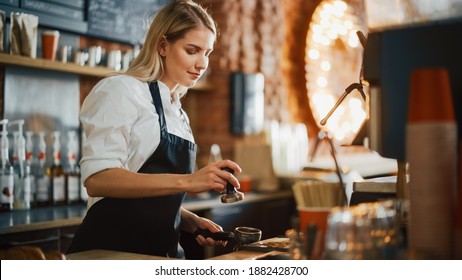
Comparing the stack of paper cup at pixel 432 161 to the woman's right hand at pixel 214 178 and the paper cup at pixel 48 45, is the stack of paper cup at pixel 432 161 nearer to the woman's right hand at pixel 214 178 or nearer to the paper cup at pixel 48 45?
the woman's right hand at pixel 214 178

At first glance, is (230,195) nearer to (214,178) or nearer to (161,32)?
(214,178)

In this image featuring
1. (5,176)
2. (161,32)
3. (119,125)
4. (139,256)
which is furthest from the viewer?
(5,176)

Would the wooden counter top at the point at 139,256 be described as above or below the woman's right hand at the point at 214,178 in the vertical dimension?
below

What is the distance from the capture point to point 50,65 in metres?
2.81

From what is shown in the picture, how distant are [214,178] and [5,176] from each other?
4.86 ft

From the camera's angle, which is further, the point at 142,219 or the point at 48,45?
the point at 48,45

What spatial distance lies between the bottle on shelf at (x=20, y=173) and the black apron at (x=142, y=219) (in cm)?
106

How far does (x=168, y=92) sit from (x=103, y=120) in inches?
11.4

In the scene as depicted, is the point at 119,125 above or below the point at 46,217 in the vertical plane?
above

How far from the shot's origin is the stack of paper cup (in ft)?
3.34

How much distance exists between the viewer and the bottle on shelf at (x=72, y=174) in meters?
2.93

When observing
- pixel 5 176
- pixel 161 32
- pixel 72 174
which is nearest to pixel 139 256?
pixel 161 32

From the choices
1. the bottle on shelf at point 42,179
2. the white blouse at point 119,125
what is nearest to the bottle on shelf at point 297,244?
the white blouse at point 119,125

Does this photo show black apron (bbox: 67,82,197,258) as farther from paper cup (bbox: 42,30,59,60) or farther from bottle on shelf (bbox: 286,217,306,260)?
paper cup (bbox: 42,30,59,60)
